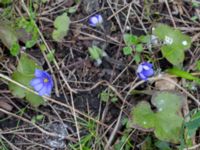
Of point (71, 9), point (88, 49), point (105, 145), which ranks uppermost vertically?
point (71, 9)

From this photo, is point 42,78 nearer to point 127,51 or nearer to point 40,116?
point 40,116

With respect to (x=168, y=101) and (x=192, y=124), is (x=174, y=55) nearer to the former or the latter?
(x=168, y=101)

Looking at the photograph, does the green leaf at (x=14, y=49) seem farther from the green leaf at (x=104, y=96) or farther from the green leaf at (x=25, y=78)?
the green leaf at (x=104, y=96)

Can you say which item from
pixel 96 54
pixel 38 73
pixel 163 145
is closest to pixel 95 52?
pixel 96 54

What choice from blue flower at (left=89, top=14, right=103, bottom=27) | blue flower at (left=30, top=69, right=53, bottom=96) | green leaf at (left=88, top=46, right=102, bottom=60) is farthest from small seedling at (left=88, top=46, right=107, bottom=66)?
blue flower at (left=30, top=69, right=53, bottom=96)

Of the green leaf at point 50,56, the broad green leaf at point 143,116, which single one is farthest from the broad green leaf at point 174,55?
the green leaf at point 50,56

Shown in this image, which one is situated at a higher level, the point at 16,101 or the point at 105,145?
the point at 16,101

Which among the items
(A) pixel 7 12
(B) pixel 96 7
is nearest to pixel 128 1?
(B) pixel 96 7
